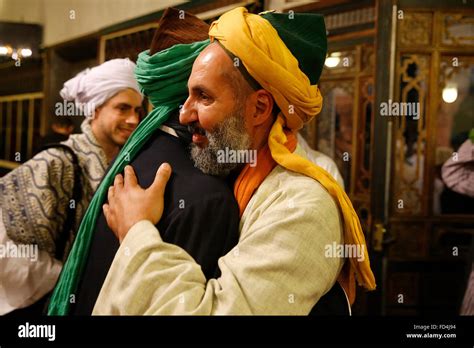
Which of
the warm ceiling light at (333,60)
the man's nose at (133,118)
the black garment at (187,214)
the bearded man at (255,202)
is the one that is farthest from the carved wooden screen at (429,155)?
the black garment at (187,214)

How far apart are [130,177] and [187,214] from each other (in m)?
0.14

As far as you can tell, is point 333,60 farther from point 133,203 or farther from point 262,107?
point 133,203

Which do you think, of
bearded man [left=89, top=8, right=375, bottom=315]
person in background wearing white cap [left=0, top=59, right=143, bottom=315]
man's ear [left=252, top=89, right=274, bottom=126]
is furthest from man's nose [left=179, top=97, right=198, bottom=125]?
person in background wearing white cap [left=0, top=59, right=143, bottom=315]

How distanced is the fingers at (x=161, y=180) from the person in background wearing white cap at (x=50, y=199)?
53 centimetres

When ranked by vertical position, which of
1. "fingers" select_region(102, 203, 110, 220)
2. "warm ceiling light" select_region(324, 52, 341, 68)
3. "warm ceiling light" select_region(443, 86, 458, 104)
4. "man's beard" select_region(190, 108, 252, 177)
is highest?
"warm ceiling light" select_region(324, 52, 341, 68)

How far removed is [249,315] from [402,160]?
1.34 m

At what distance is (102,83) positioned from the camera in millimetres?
1499

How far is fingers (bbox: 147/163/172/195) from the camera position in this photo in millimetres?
910

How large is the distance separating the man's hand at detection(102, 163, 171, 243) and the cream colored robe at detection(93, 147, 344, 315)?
0.02 meters

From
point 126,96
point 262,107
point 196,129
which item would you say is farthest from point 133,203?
point 126,96

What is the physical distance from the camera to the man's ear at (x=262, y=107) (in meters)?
0.93

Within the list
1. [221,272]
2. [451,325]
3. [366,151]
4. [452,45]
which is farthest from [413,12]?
[221,272]

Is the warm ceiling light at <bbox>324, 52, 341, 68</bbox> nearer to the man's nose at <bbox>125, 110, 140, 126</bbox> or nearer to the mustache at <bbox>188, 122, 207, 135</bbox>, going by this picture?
the man's nose at <bbox>125, 110, 140, 126</bbox>

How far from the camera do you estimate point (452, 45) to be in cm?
194
